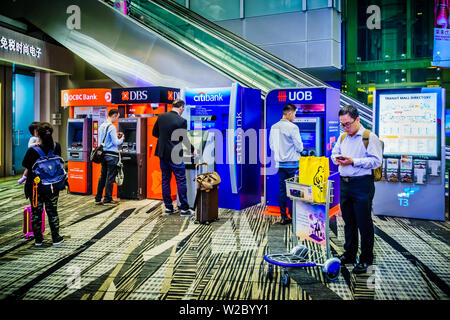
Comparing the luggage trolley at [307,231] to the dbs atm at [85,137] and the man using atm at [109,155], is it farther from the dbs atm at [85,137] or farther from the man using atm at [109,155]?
the dbs atm at [85,137]

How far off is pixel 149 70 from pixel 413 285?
7271mm

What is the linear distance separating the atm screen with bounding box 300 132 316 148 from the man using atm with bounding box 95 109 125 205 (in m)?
2.99

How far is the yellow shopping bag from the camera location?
3707 millimetres

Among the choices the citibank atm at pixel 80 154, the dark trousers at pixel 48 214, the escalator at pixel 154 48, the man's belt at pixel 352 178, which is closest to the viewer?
the man's belt at pixel 352 178

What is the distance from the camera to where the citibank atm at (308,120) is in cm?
621

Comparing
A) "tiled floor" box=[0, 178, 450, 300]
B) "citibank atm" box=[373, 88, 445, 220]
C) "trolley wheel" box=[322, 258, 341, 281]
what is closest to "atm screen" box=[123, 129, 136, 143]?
"tiled floor" box=[0, 178, 450, 300]

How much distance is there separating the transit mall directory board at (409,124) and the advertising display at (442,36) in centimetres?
688

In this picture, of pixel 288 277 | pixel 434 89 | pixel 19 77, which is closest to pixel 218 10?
pixel 19 77

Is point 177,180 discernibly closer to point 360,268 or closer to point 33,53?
point 360,268

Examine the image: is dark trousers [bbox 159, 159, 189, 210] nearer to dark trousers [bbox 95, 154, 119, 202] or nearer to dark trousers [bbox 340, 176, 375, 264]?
dark trousers [bbox 95, 154, 119, 202]

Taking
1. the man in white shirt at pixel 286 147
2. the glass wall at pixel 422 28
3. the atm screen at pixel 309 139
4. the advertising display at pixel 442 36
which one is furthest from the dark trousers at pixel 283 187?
the glass wall at pixel 422 28

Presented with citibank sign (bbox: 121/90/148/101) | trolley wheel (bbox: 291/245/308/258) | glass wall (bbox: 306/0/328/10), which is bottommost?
trolley wheel (bbox: 291/245/308/258)

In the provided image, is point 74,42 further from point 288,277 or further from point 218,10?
point 288,277

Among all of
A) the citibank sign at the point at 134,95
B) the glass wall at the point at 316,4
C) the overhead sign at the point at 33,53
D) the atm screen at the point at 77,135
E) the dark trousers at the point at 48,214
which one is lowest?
the dark trousers at the point at 48,214
